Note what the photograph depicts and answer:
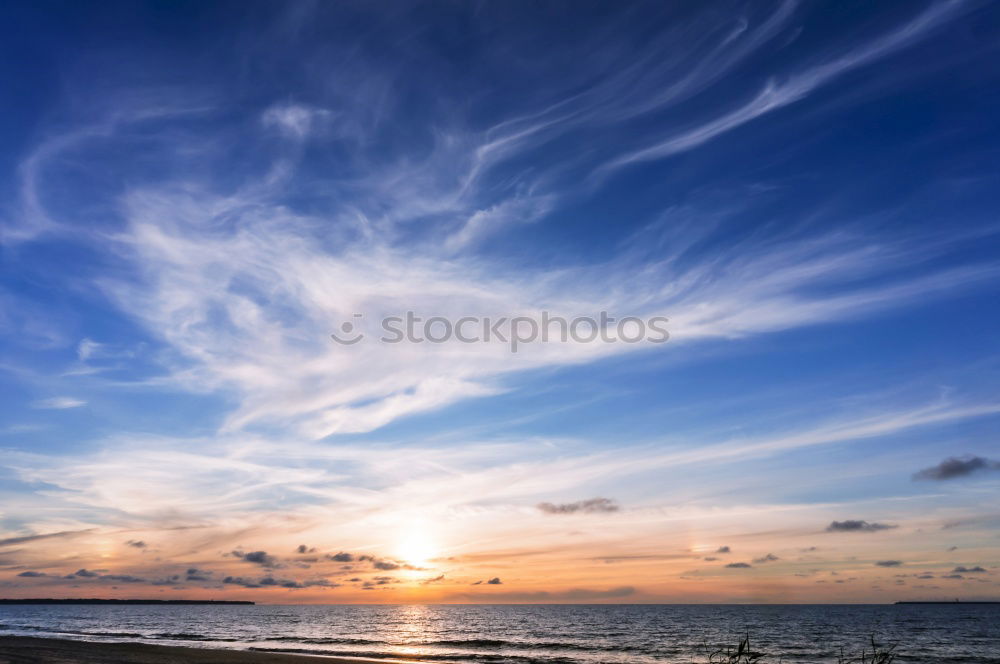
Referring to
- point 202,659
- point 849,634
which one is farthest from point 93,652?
point 849,634

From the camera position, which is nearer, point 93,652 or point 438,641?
point 93,652

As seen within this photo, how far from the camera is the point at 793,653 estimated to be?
67.2 meters

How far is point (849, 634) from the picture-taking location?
4006 inches

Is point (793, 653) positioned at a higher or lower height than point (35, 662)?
lower

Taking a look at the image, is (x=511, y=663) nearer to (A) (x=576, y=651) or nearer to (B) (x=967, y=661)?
(A) (x=576, y=651)

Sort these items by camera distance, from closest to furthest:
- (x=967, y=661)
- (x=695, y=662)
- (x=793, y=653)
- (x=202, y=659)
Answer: (x=202, y=659), (x=695, y=662), (x=967, y=661), (x=793, y=653)

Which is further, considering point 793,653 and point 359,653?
point 793,653

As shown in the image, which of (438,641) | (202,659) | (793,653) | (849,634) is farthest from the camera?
(849,634)

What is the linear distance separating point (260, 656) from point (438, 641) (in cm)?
3208

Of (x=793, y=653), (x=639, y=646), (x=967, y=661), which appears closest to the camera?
(x=967, y=661)

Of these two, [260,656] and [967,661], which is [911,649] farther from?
[260,656]

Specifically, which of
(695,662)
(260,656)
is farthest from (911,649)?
(260,656)

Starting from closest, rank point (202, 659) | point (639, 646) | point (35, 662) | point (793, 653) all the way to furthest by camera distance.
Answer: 1. point (35, 662)
2. point (202, 659)
3. point (793, 653)
4. point (639, 646)

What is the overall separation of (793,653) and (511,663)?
33.0 meters
